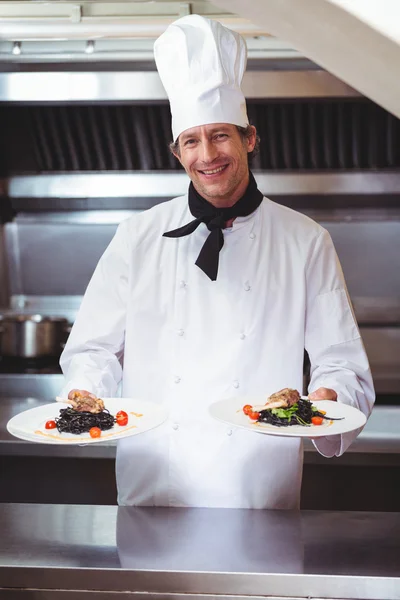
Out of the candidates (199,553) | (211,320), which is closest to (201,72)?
(211,320)

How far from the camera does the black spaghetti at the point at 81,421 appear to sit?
1643 millimetres

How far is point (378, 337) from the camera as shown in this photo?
3938 millimetres

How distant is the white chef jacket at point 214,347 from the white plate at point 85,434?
0.68 ft

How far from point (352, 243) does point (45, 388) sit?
1919 millimetres

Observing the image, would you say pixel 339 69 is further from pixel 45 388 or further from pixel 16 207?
pixel 16 207

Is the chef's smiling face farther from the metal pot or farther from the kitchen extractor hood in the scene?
the metal pot

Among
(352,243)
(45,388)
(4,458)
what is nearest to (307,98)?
(352,243)

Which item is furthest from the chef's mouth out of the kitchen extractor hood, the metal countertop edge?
the metal countertop edge

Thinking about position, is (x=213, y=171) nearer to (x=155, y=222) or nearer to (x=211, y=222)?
(x=211, y=222)

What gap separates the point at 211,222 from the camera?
2.14 m

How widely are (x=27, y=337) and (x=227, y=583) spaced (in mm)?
2613

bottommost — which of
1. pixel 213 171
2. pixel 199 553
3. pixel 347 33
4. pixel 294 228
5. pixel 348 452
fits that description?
pixel 348 452

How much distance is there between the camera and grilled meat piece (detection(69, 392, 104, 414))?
1690 mm

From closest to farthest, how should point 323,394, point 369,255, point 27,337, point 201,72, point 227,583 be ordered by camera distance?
point 227,583, point 323,394, point 201,72, point 27,337, point 369,255
